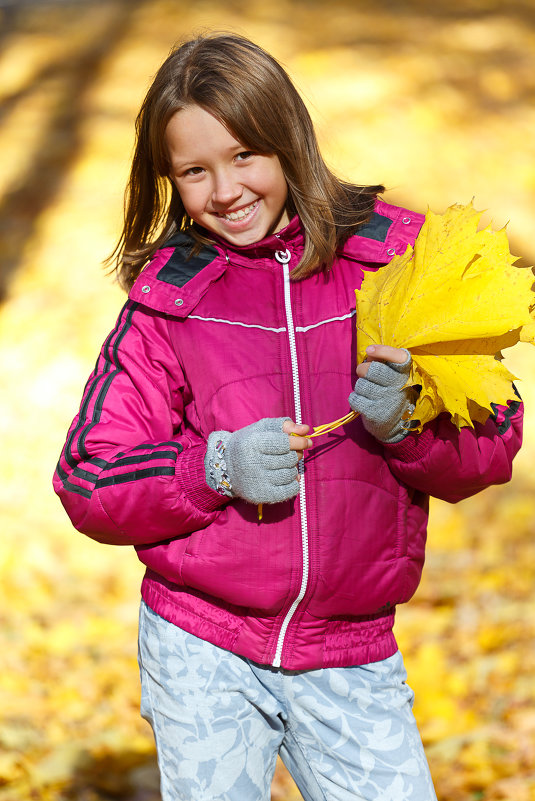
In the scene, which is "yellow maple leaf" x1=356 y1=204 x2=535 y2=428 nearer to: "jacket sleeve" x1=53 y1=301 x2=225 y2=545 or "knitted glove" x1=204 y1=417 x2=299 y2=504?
"knitted glove" x1=204 y1=417 x2=299 y2=504

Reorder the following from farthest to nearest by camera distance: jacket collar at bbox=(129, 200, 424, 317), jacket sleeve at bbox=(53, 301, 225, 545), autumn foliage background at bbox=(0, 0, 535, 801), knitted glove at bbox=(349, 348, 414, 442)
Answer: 1. autumn foliage background at bbox=(0, 0, 535, 801)
2. jacket collar at bbox=(129, 200, 424, 317)
3. jacket sleeve at bbox=(53, 301, 225, 545)
4. knitted glove at bbox=(349, 348, 414, 442)

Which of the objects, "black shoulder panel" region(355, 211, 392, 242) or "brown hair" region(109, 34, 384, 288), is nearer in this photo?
A: "brown hair" region(109, 34, 384, 288)

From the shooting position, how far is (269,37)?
6.32 metres

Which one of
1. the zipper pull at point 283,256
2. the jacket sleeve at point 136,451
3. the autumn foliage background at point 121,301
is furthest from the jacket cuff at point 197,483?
the autumn foliage background at point 121,301

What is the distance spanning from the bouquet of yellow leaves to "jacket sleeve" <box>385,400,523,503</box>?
68 mm

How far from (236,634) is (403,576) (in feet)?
1.13

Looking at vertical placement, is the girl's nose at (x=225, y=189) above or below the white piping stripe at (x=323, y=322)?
above

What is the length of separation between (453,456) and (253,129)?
0.72 meters

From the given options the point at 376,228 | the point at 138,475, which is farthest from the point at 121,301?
the point at 138,475

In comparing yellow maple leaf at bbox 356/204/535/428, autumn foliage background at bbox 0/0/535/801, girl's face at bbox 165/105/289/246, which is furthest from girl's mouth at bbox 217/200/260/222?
autumn foliage background at bbox 0/0/535/801

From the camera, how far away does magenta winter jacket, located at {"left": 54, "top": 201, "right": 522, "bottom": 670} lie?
68.1 inches

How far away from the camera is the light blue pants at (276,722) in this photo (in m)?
1.78

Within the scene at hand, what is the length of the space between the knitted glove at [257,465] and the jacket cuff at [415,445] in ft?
0.68

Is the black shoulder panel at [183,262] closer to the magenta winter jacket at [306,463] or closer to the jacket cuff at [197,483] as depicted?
the magenta winter jacket at [306,463]
